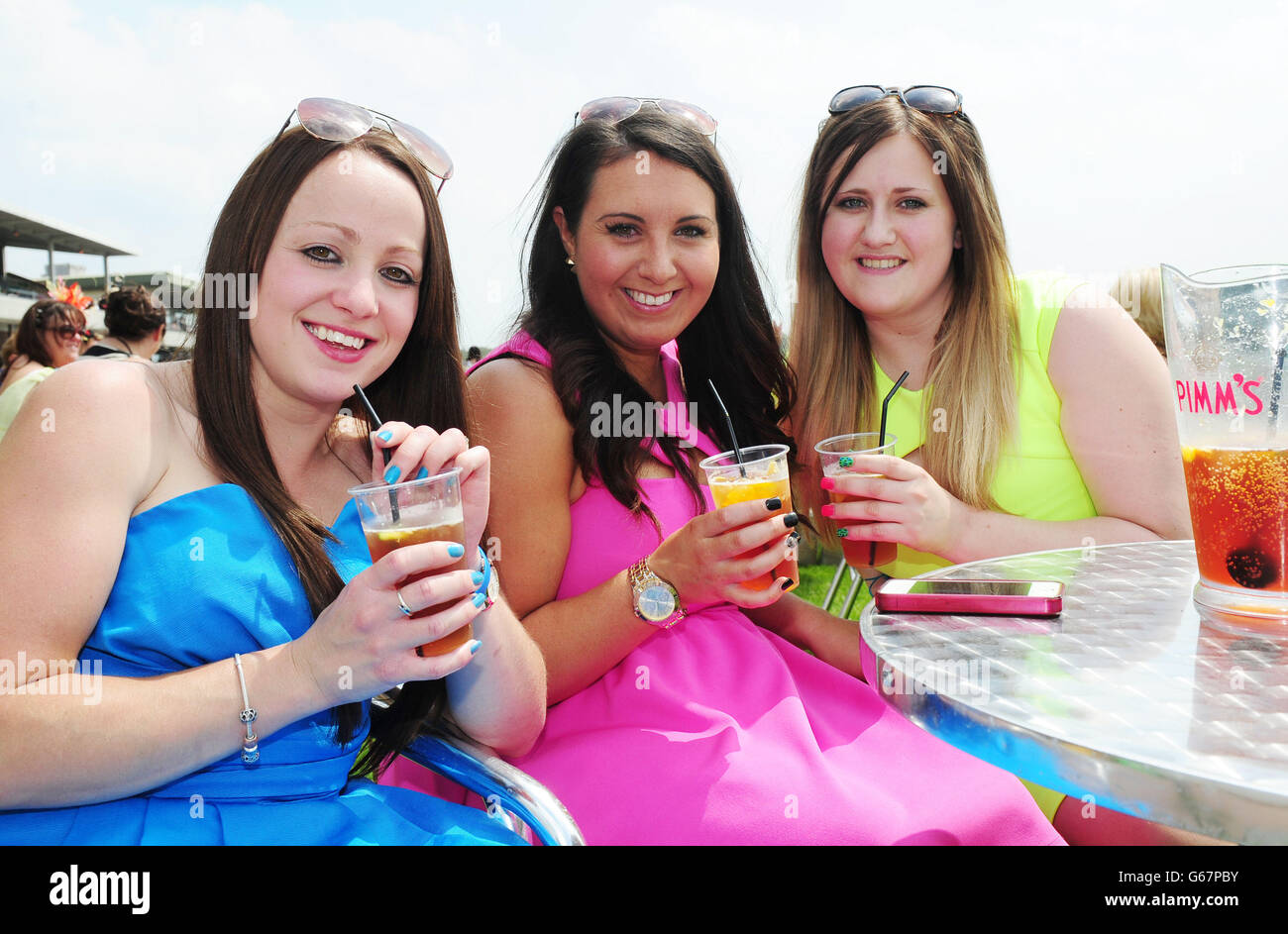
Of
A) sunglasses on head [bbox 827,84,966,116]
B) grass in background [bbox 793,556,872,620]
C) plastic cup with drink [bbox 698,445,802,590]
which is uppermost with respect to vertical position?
sunglasses on head [bbox 827,84,966,116]

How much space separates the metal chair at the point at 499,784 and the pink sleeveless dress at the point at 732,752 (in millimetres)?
212

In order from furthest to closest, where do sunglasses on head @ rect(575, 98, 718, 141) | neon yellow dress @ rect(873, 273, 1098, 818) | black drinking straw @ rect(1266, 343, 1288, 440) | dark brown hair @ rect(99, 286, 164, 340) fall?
1. dark brown hair @ rect(99, 286, 164, 340)
2. neon yellow dress @ rect(873, 273, 1098, 818)
3. sunglasses on head @ rect(575, 98, 718, 141)
4. black drinking straw @ rect(1266, 343, 1288, 440)

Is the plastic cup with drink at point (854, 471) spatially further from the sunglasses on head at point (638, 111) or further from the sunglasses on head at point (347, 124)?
the sunglasses on head at point (347, 124)

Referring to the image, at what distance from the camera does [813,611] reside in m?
2.56

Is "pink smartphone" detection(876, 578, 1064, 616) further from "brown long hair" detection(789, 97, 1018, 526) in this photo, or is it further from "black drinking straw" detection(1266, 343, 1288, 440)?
"brown long hair" detection(789, 97, 1018, 526)

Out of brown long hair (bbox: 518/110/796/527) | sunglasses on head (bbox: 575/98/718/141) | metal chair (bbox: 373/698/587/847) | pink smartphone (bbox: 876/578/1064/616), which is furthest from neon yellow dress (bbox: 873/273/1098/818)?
metal chair (bbox: 373/698/587/847)

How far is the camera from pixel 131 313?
6.32 m

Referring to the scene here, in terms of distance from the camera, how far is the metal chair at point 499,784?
159 cm

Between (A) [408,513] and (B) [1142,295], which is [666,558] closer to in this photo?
(A) [408,513]

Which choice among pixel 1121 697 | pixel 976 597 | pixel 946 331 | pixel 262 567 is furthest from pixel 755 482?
pixel 946 331

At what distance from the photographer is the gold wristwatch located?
6.89ft

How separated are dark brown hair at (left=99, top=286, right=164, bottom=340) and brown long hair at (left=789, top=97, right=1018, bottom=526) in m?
5.10
